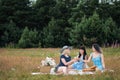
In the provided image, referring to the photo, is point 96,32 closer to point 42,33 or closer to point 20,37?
point 42,33

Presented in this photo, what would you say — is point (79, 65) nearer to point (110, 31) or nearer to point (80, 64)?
point (80, 64)

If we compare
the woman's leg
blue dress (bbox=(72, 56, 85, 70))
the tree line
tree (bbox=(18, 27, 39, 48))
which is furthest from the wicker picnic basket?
tree (bbox=(18, 27, 39, 48))

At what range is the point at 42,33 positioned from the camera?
123 ft

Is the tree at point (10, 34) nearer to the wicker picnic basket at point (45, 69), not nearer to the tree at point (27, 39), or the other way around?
the tree at point (27, 39)

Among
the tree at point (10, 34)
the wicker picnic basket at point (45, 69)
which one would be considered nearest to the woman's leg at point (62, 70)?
the wicker picnic basket at point (45, 69)

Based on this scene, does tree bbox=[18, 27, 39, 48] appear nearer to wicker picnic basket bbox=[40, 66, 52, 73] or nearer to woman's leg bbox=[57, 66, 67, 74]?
wicker picnic basket bbox=[40, 66, 52, 73]

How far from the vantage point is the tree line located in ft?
111

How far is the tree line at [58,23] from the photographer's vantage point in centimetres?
3384

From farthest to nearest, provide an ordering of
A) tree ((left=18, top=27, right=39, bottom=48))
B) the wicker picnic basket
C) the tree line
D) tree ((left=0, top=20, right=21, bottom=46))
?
tree ((left=0, top=20, right=21, bottom=46)) → tree ((left=18, top=27, right=39, bottom=48)) → the tree line → the wicker picnic basket

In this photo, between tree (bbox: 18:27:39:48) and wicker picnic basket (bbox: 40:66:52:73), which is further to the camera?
tree (bbox: 18:27:39:48)

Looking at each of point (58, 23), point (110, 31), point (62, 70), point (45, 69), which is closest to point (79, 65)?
point (62, 70)

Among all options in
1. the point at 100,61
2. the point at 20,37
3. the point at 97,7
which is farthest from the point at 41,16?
the point at 100,61

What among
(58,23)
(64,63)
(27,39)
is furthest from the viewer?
(58,23)

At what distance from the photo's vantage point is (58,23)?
1492 inches
